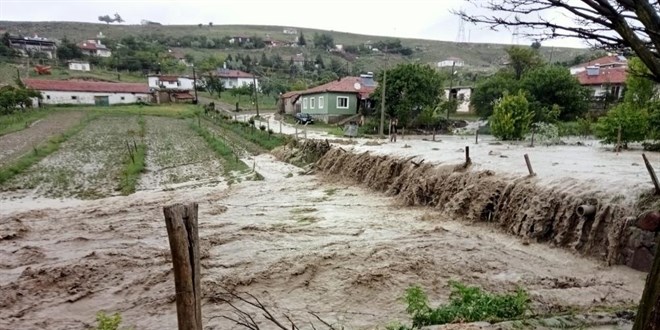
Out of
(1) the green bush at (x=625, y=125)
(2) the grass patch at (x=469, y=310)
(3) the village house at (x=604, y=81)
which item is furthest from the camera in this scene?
(3) the village house at (x=604, y=81)

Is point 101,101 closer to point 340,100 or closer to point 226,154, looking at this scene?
point 340,100

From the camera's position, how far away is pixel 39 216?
Result: 11047 mm

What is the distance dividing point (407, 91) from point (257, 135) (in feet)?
38.6

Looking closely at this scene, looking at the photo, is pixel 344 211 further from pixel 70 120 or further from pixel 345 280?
pixel 70 120

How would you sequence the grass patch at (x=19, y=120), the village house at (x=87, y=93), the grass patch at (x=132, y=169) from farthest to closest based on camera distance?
the village house at (x=87, y=93) < the grass patch at (x=19, y=120) < the grass patch at (x=132, y=169)

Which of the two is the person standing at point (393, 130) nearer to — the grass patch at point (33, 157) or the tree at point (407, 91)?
the tree at point (407, 91)

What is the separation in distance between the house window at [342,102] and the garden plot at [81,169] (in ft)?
59.4

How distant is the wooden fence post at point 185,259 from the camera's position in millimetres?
2898

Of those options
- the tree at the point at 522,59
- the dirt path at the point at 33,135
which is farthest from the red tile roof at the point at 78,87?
the tree at the point at 522,59

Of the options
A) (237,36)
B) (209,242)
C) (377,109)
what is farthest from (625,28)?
(237,36)

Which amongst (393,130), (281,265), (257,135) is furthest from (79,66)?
(281,265)

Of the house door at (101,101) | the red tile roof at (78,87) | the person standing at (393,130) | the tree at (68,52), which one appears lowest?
the person standing at (393,130)

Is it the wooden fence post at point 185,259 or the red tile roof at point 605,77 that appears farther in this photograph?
the red tile roof at point 605,77

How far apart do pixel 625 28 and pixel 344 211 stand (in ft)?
29.6
